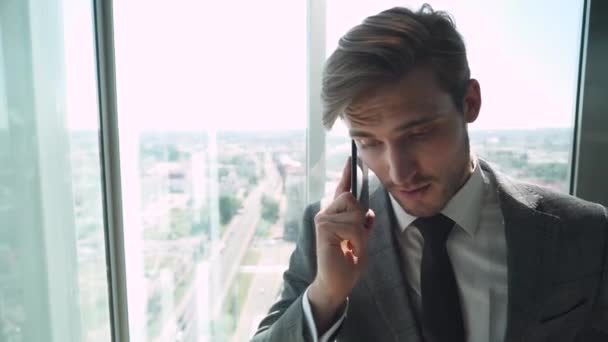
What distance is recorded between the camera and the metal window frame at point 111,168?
1.04m

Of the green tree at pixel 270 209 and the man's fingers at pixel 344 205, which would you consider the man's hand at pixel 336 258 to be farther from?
the green tree at pixel 270 209

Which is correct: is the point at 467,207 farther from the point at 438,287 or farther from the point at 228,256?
the point at 228,256

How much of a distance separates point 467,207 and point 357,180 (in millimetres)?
222

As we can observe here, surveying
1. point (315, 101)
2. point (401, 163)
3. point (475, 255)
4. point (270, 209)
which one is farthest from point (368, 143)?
point (270, 209)

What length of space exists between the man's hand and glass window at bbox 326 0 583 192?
501 millimetres

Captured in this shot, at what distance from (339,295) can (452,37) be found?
513 millimetres

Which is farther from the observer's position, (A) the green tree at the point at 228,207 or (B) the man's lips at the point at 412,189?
(A) the green tree at the point at 228,207

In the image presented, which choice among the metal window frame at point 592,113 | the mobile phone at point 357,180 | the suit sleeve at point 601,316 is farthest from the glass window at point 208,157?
the metal window frame at point 592,113

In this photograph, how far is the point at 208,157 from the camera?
Result: 1135 mm

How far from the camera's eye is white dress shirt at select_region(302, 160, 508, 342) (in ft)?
2.16

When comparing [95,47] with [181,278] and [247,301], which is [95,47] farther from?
[247,301]

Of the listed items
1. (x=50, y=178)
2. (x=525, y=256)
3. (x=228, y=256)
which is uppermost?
(x=50, y=178)

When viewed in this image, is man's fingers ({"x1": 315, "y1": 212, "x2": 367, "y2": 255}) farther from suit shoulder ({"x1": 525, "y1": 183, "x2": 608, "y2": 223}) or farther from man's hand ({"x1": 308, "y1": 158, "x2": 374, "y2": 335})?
suit shoulder ({"x1": 525, "y1": 183, "x2": 608, "y2": 223})

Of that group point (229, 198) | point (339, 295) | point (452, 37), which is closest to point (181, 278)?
point (229, 198)
